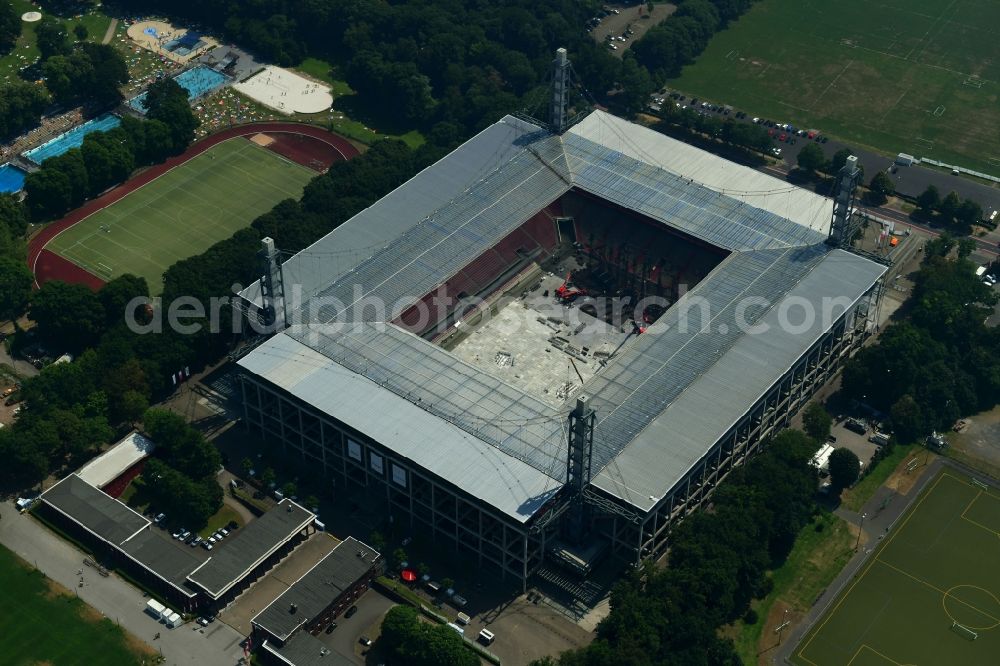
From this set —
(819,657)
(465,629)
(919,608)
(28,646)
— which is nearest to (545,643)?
(465,629)

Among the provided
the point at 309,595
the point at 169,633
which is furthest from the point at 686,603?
the point at 169,633

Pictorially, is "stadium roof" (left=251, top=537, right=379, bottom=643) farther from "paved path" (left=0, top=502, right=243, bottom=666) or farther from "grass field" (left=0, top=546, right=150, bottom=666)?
"grass field" (left=0, top=546, right=150, bottom=666)

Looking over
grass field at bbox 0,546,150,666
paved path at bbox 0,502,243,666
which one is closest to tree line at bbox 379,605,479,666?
paved path at bbox 0,502,243,666

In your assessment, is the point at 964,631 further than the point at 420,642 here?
Yes

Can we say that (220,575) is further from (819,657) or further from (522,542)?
(819,657)

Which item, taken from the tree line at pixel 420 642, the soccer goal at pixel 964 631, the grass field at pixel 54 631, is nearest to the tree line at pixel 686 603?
the tree line at pixel 420 642

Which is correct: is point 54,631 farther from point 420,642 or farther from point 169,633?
point 420,642
